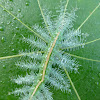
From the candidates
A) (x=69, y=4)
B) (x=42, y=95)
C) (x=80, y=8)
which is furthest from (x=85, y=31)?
(x=42, y=95)

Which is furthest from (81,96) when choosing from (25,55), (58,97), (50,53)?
(25,55)

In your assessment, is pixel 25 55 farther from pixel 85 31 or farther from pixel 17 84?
pixel 85 31

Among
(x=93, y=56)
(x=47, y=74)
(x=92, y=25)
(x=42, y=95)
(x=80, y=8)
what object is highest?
(x=80, y=8)

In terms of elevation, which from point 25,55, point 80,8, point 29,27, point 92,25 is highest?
point 80,8

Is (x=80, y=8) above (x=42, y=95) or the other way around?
above

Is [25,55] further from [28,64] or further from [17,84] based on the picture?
[17,84]

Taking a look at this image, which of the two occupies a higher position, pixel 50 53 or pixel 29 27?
pixel 29 27

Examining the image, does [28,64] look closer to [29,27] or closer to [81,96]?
[29,27]
